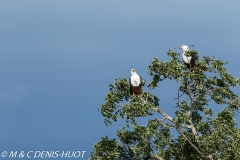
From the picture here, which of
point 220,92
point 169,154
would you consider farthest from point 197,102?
point 169,154

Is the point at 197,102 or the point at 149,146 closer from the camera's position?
the point at 149,146

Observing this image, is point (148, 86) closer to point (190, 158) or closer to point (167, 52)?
point (167, 52)

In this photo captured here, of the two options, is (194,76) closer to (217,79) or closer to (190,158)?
(217,79)

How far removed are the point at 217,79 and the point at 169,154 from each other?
3016 mm

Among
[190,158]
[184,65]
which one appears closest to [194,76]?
[184,65]

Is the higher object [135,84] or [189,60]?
[189,60]

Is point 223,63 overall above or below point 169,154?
above

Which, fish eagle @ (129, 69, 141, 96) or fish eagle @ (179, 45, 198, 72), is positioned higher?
fish eagle @ (179, 45, 198, 72)

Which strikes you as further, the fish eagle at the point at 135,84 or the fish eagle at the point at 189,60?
the fish eagle at the point at 189,60

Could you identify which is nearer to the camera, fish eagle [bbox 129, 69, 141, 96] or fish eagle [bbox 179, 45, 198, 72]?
fish eagle [bbox 129, 69, 141, 96]

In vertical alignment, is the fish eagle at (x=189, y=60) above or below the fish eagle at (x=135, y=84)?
above

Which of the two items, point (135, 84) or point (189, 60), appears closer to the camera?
point (135, 84)

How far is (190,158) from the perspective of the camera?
1997 cm

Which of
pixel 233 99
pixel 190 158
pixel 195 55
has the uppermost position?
pixel 195 55
